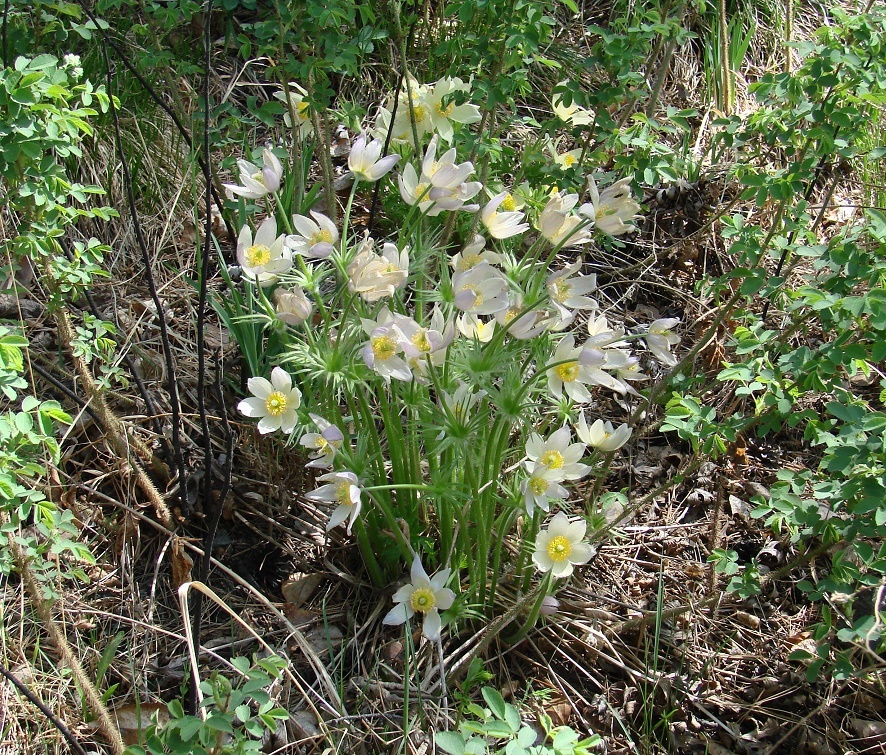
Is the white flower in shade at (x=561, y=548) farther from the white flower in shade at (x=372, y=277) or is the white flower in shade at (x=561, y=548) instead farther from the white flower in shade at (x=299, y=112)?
the white flower in shade at (x=299, y=112)

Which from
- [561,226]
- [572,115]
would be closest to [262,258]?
[561,226]

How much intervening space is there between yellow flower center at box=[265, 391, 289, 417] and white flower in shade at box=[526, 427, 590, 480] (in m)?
0.56

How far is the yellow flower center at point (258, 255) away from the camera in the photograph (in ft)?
5.63

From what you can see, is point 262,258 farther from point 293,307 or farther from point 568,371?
point 568,371

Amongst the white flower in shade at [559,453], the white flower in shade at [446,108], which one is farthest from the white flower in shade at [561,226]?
the white flower in shade at [446,108]

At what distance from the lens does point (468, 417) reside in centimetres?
187

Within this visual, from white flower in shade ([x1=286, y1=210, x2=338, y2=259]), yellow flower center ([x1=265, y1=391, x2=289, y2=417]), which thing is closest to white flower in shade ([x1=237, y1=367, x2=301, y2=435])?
yellow flower center ([x1=265, y1=391, x2=289, y2=417])

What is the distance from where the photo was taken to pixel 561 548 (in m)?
1.77

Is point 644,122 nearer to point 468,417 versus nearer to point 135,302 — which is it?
point 468,417

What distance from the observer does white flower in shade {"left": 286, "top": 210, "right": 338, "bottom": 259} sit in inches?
63.3

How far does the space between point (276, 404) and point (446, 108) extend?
951mm

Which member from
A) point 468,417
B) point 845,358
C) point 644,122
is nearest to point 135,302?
point 468,417

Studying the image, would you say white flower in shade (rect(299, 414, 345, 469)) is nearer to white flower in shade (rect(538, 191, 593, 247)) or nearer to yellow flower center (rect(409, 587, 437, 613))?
yellow flower center (rect(409, 587, 437, 613))

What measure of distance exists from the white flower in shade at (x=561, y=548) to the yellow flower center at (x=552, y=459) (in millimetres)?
131
